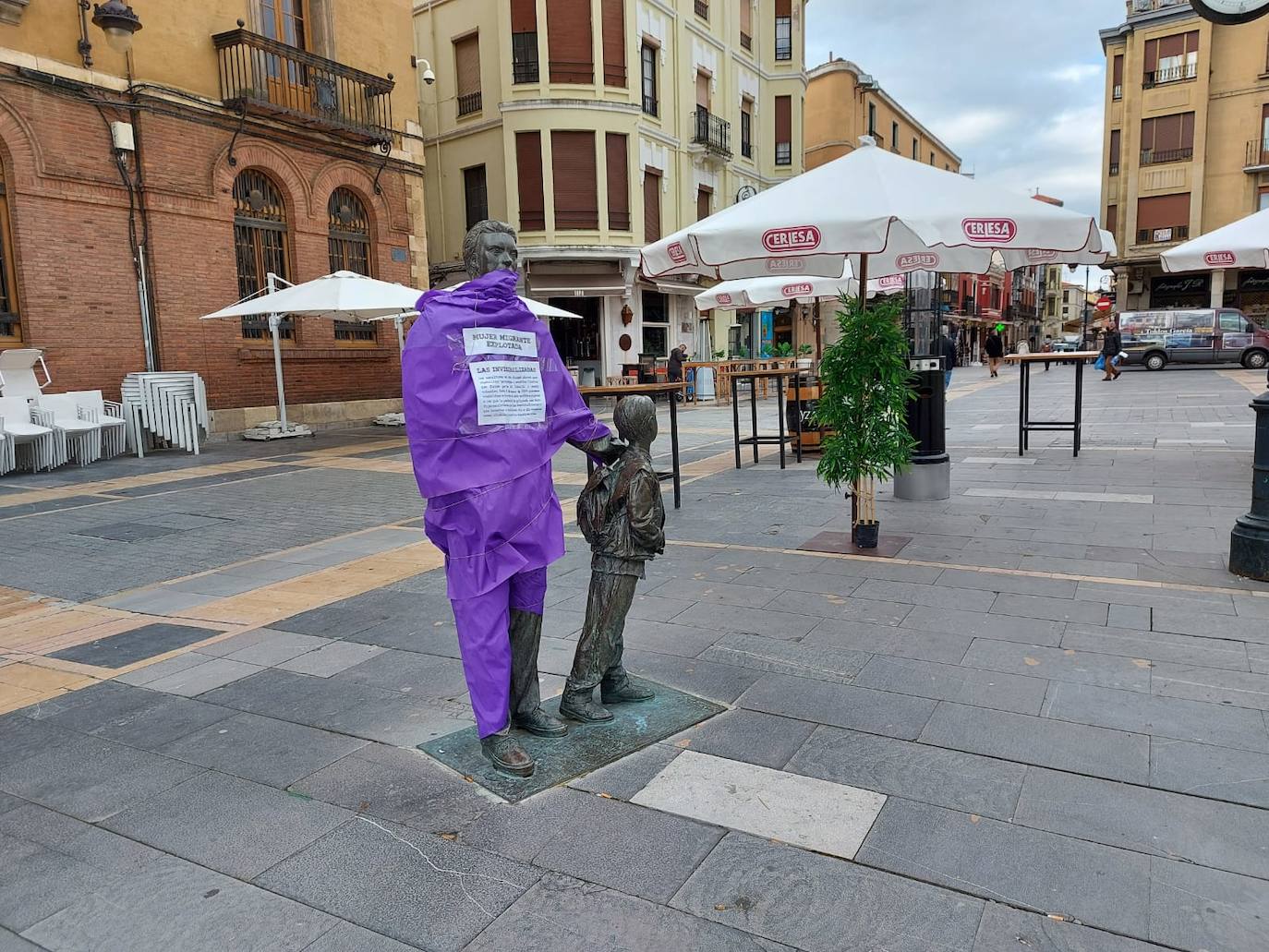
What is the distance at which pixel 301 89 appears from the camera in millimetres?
14977

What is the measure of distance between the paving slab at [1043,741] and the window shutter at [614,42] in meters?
21.7

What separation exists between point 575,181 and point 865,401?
17.8 metres

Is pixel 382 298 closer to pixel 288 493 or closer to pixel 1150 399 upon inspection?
pixel 288 493

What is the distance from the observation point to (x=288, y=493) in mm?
9133

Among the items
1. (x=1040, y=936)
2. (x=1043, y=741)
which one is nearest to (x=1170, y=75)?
(x=1043, y=741)

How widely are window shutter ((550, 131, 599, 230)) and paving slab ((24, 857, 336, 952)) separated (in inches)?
816

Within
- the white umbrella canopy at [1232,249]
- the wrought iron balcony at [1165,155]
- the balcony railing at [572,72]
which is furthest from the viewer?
the wrought iron balcony at [1165,155]

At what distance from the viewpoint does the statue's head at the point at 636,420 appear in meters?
3.10

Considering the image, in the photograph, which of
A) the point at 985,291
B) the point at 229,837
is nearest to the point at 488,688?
the point at 229,837

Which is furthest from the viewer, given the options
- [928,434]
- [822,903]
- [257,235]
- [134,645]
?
[257,235]

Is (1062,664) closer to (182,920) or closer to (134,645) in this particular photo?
(182,920)

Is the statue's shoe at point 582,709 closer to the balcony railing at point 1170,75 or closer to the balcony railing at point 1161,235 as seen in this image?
the balcony railing at point 1161,235

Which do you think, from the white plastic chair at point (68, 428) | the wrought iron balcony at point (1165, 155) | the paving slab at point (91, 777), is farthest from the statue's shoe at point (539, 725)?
the wrought iron balcony at point (1165, 155)

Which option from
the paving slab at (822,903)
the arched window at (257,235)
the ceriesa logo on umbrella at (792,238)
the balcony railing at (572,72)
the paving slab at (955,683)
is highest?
the balcony railing at (572,72)
